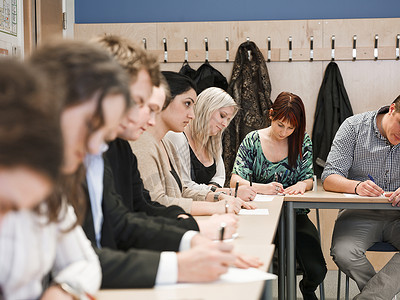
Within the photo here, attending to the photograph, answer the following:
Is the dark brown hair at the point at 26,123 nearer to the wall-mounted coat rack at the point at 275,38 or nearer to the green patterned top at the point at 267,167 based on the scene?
the green patterned top at the point at 267,167

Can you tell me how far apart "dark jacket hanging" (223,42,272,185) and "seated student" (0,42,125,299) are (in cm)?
353

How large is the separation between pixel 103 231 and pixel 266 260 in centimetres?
45

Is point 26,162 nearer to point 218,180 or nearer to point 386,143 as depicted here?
point 218,180

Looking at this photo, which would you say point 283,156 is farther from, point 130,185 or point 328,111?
point 130,185

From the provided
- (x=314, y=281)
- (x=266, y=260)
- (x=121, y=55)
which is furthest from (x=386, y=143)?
(x=121, y=55)

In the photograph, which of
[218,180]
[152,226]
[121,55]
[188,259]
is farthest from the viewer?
[218,180]

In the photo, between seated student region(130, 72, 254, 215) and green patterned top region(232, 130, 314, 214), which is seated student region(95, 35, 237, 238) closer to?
seated student region(130, 72, 254, 215)

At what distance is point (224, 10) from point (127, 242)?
3.65 m

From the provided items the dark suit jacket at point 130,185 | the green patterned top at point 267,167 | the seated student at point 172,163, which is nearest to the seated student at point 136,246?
the dark suit jacket at point 130,185

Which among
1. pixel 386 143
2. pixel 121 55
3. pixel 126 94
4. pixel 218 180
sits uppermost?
pixel 121 55

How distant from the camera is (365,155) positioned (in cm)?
340

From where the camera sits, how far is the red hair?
3445mm

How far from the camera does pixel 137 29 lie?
189 inches

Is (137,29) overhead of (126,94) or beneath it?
overhead
